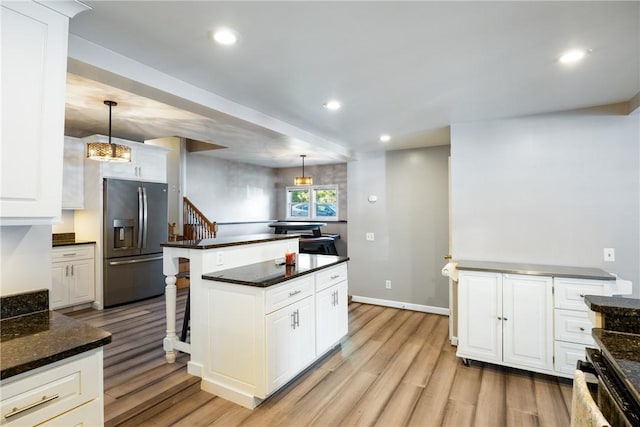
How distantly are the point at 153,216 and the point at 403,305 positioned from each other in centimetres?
410

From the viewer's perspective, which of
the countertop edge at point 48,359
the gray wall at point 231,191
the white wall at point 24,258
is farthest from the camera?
the gray wall at point 231,191

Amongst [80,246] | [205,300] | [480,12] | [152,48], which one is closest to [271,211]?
[80,246]

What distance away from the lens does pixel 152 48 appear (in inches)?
76.5

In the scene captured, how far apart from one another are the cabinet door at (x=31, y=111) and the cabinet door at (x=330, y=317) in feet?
7.03

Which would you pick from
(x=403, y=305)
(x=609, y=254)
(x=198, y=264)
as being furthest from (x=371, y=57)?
(x=403, y=305)

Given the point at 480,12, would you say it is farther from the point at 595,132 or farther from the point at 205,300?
the point at 205,300

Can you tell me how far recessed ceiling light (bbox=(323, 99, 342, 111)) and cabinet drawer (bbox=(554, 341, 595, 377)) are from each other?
2791mm

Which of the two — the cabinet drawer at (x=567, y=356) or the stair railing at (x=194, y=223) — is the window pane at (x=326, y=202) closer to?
the stair railing at (x=194, y=223)

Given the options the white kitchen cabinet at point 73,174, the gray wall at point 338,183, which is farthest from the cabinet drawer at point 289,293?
the gray wall at point 338,183

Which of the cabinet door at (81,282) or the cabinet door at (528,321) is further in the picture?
the cabinet door at (81,282)

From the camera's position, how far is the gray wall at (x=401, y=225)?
4.64 m

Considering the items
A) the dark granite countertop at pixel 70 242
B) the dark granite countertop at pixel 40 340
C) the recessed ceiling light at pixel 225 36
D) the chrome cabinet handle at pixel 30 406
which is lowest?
the chrome cabinet handle at pixel 30 406

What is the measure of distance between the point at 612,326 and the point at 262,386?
2072 millimetres

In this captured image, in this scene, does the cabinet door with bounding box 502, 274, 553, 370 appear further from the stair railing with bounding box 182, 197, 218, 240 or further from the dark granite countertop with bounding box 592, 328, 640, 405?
the stair railing with bounding box 182, 197, 218, 240
